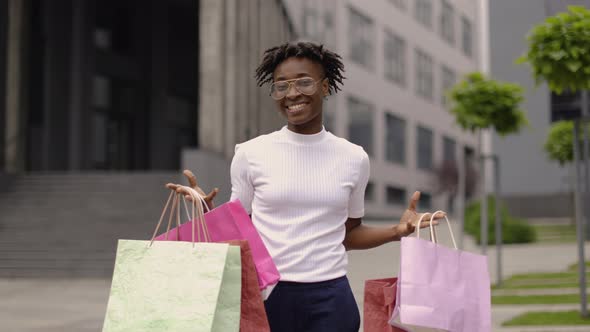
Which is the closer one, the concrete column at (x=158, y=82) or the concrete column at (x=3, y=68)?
the concrete column at (x=3, y=68)

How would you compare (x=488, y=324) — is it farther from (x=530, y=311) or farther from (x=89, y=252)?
(x=89, y=252)

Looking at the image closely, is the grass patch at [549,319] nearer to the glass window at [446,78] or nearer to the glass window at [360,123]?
the glass window at [360,123]

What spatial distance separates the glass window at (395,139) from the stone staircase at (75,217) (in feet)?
94.6

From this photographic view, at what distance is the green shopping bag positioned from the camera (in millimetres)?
2559

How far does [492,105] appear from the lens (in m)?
15.2

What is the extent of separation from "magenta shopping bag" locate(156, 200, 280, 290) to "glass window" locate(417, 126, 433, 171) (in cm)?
4948

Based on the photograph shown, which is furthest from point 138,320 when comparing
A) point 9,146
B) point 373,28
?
point 373,28

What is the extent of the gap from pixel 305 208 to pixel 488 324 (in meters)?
0.79

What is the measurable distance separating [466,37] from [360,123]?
17747mm

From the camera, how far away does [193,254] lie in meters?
2.61

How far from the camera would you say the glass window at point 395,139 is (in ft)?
158

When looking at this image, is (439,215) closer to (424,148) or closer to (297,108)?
(297,108)

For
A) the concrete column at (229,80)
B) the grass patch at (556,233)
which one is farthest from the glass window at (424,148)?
the concrete column at (229,80)

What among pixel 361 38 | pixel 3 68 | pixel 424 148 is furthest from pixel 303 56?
pixel 424 148
